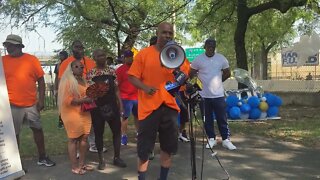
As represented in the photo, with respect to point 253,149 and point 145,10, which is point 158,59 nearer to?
point 253,149

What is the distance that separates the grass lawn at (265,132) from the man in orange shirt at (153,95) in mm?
3074

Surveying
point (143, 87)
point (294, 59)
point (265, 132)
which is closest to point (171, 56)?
point (143, 87)

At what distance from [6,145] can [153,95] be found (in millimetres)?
1524

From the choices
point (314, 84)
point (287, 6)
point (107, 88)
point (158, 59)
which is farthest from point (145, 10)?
point (158, 59)

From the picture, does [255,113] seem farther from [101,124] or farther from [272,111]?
[101,124]

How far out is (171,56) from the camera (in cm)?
468

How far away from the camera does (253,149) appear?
289 inches

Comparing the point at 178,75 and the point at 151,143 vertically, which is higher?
the point at 178,75

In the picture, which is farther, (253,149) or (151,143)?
(253,149)

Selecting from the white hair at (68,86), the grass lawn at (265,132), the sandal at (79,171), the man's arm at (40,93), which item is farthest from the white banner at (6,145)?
the grass lawn at (265,132)

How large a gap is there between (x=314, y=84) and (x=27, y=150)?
40.0 feet

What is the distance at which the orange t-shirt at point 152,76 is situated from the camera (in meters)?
4.79

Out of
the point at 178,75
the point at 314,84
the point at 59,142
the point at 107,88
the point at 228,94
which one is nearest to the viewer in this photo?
the point at 178,75

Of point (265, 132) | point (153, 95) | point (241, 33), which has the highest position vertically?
point (241, 33)
